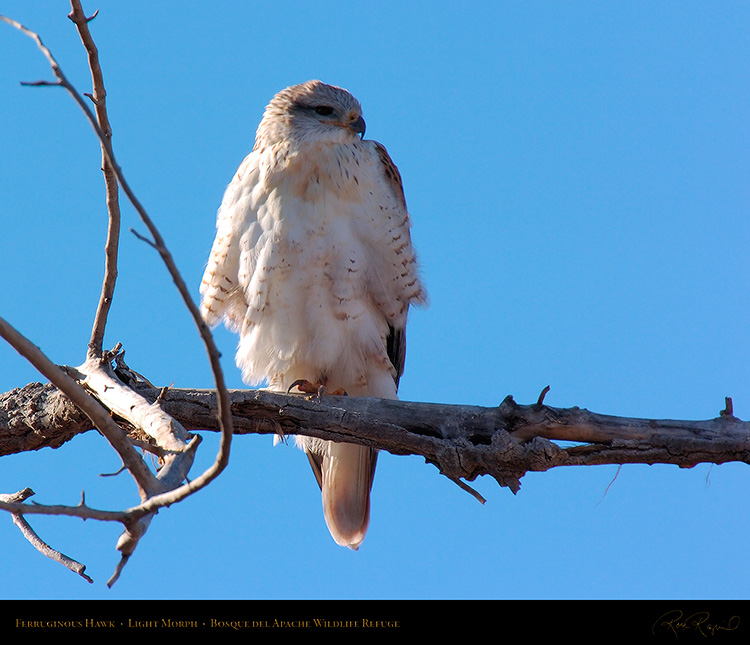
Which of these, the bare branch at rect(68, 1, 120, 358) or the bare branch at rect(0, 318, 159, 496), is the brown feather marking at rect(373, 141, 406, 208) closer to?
the bare branch at rect(68, 1, 120, 358)

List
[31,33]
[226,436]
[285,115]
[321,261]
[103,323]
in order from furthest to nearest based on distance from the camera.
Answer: [285,115]
[321,261]
[103,323]
[31,33]
[226,436]

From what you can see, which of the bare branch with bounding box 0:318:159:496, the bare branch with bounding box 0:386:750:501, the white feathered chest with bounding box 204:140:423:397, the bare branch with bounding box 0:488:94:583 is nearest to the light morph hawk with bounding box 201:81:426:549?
the white feathered chest with bounding box 204:140:423:397

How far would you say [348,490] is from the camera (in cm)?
518

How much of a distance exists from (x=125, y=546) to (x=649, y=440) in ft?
7.57

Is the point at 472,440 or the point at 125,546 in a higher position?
the point at 472,440

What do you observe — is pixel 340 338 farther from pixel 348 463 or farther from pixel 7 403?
pixel 7 403

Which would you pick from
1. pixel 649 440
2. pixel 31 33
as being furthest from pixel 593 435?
pixel 31 33

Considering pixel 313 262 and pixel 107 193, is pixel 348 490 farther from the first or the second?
pixel 107 193

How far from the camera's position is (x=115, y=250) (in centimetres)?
370

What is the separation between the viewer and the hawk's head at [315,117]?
4.85m

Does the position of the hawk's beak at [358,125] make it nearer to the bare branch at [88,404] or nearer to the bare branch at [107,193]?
the bare branch at [107,193]

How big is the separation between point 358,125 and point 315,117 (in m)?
0.27
